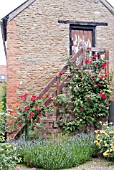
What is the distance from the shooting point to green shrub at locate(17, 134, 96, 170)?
5102 mm

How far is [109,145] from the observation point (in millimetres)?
5332

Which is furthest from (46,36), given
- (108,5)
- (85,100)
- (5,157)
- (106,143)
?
(5,157)

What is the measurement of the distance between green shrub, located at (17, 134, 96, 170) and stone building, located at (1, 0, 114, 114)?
2.72 metres

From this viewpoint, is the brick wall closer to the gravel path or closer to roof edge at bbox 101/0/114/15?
the gravel path

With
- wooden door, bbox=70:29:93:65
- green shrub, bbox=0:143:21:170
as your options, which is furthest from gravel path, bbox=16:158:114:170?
wooden door, bbox=70:29:93:65

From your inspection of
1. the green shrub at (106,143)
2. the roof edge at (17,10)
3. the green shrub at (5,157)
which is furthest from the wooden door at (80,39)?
the green shrub at (5,157)

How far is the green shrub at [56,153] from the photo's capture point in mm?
5102

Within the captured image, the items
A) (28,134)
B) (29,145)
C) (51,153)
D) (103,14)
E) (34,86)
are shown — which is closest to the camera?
(51,153)

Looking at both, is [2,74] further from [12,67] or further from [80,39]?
[12,67]

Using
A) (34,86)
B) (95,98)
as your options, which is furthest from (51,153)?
(34,86)

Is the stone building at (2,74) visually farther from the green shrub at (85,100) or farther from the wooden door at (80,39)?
the green shrub at (85,100)

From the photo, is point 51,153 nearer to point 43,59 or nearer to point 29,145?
point 29,145

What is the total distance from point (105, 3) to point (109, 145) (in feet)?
19.2

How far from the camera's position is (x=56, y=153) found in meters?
5.21
